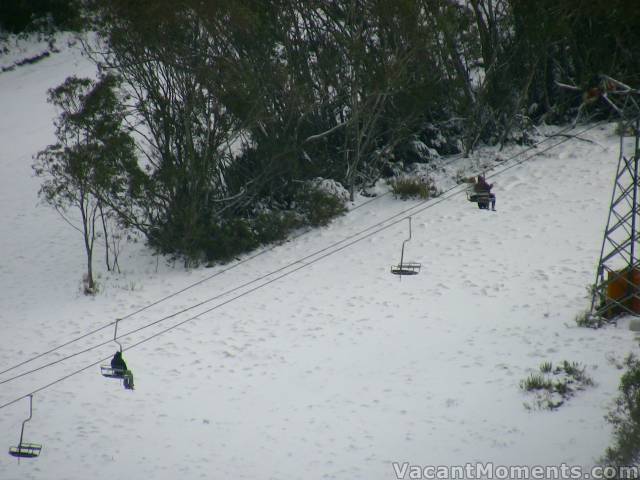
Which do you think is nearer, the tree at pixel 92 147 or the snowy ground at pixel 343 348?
the snowy ground at pixel 343 348

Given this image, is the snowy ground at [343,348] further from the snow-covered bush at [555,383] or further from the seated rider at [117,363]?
the seated rider at [117,363]

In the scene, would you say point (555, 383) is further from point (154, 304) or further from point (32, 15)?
point (32, 15)

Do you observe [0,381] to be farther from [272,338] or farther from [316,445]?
[316,445]

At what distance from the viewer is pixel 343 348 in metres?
13.6

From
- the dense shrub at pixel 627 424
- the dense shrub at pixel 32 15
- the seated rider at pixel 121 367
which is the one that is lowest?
the dense shrub at pixel 627 424

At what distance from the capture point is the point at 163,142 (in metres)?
17.9

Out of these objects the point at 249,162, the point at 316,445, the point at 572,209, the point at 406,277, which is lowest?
the point at 316,445

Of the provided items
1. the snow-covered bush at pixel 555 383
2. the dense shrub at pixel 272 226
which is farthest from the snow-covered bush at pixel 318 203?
the snow-covered bush at pixel 555 383

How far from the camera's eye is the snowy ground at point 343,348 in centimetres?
1041

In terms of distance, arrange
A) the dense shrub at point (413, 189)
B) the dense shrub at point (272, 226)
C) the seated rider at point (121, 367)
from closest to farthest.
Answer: the seated rider at point (121, 367) < the dense shrub at point (272, 226) < the dense shrub at point (413, 189)

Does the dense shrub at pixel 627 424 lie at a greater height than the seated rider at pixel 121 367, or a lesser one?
lesser

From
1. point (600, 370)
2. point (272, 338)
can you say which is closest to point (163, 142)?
point (272, 338)

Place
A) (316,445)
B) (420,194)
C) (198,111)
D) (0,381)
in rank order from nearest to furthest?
(316,445) < (0,381) < (198,111) < (420,194)

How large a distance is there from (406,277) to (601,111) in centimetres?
1052
